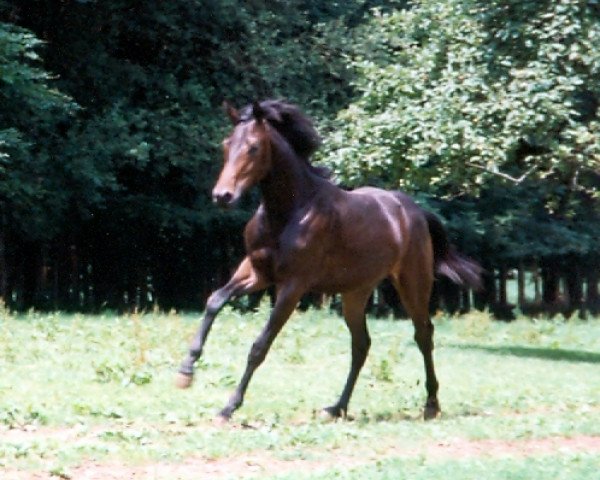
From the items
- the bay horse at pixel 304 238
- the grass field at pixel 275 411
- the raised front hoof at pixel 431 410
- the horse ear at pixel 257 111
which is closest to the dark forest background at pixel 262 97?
the grass field at pixel 275 411

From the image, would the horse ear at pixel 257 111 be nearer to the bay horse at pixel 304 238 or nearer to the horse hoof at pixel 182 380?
the bay horse at pixel 304 238

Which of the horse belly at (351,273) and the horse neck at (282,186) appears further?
the horse belly at (351,273)

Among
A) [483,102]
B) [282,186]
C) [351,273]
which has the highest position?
[483,102]

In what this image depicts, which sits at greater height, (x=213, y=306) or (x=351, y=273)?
(x=351, y=273)

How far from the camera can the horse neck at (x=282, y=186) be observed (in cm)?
1148

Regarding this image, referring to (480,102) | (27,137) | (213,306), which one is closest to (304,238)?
(213,306)

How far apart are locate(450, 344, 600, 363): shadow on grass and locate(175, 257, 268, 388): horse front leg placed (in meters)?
10.0

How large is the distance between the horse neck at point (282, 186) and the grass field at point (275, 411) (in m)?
1.73

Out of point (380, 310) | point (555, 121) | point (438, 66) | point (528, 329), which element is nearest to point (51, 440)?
point (555, 121)

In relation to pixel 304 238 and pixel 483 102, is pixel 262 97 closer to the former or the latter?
pixel 483 102

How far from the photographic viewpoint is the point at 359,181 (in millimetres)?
21312

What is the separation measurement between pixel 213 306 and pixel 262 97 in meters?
19.7

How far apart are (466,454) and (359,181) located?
11452mm

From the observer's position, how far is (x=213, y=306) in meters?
11.0
